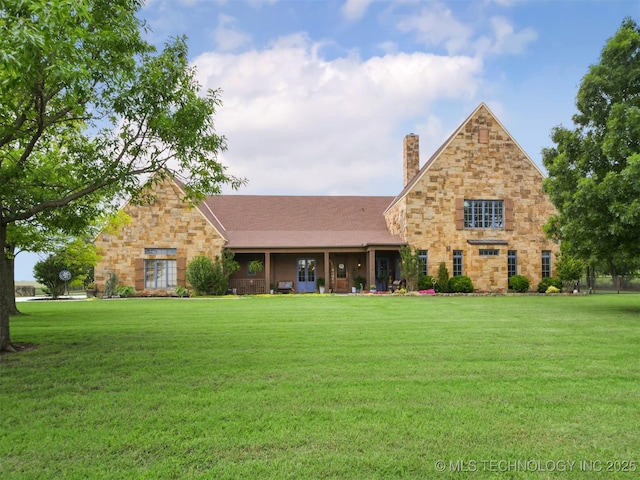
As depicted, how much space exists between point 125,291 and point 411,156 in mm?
18679

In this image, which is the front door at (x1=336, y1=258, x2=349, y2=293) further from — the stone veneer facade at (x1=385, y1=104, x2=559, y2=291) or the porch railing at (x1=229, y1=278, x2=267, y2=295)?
the porch railing at (x1=229, y1=278, x2=267, y2=295)

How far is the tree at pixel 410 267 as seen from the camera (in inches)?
967

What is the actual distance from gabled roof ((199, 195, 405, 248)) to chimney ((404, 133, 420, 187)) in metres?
3.30

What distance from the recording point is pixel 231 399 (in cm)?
495

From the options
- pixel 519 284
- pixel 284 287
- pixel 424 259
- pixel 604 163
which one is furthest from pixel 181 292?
pixel 604 163

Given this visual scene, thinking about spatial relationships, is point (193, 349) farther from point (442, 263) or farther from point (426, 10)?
point (442, 263)

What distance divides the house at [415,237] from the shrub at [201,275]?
1.01 meters

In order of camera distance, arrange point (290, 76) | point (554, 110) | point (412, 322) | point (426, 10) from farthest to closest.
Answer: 1. point (554, 110)
2. point (290, 76)
3. point (426, 10)
4. point (412, 322)

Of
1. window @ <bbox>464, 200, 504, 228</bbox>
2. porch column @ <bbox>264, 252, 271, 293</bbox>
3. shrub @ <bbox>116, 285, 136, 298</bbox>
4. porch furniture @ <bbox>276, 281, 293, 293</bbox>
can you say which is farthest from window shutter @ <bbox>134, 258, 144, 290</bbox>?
window @ <bbox>464, 200, 504, 228</bbox>

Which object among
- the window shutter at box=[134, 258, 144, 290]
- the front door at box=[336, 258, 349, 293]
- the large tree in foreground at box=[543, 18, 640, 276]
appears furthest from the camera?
the front door at box=[336, 258, 349, 293]

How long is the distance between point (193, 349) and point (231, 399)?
3141 mm

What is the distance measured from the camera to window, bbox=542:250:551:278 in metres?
26.6

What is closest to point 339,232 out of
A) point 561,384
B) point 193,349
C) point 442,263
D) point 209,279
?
point 442,263

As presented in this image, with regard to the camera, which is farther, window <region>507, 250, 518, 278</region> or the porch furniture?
the porch furniture
